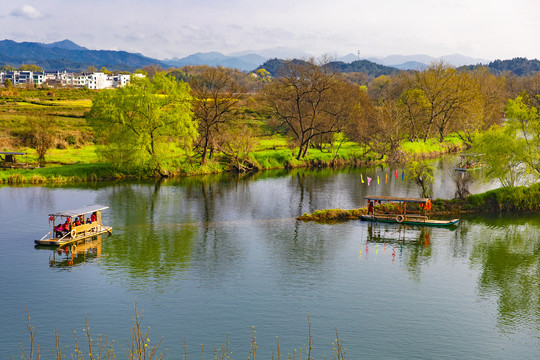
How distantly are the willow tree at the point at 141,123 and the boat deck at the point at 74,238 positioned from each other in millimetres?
30829

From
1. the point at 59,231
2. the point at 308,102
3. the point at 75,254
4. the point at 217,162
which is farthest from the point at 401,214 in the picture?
the point at 308,102

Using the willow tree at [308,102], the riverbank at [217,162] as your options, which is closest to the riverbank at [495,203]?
the riverbank at [217,162]

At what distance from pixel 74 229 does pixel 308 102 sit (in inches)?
2714

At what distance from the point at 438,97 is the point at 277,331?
105m

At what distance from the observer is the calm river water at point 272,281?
30594 millimetres

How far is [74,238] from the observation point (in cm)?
4819

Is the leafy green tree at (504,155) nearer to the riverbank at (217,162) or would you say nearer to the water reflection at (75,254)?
the riverbank at (217,162)

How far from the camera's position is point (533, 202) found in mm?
61781

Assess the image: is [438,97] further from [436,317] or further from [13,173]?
[436,317]

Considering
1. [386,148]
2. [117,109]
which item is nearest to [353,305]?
[117,109]

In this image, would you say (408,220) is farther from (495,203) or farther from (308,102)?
(308,102)

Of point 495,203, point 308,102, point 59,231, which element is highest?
point 308,102

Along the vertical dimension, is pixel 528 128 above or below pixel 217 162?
above

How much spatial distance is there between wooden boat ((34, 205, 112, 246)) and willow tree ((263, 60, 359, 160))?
55.9 m
